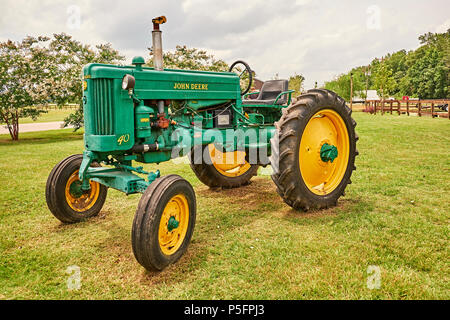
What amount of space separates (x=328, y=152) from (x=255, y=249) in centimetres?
186

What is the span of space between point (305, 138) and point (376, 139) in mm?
7532

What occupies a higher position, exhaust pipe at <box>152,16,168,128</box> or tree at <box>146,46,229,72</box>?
tree at <box>146,46,229,72</box>

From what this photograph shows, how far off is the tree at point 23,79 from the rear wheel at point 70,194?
36.8 feet

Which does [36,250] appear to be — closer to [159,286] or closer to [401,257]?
[159,286]

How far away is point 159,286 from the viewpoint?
109 inches

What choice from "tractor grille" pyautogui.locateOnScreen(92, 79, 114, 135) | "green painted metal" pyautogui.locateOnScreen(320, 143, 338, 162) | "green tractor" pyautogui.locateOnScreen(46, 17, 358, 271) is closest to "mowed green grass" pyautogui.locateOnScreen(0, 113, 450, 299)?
"green tractor" pyautogui.locateOnScreen(46, 17, 358, 271)

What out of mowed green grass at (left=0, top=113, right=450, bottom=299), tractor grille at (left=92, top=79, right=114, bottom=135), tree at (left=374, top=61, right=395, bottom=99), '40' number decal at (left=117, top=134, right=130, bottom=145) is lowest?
mowed green grass at (left=0, top=113, right=450, bottom=299)

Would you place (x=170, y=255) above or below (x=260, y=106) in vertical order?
below

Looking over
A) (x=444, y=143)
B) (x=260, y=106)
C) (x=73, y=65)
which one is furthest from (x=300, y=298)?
(x=73, y=65)

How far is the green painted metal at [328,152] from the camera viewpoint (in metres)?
4.50

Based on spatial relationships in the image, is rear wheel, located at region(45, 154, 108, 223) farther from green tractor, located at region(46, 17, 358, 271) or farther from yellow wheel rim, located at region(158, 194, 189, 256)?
yellow wheel rim, located at region(158, 194, 189, 256)

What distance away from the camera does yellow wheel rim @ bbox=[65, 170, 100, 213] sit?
4.07 meters

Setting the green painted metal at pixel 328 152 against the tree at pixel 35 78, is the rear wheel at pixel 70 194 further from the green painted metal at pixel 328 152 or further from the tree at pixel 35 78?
the tree at pixel 35 78

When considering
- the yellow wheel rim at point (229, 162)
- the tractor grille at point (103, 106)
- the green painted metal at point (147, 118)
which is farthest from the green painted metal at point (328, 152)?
the tractor grille at point (103, 106)
